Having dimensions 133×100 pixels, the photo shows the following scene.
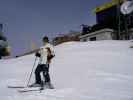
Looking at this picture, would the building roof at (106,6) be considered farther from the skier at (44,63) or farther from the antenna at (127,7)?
the skier at (44,63)

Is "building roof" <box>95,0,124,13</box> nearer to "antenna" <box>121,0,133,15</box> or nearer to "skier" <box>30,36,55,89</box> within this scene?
"antenna" <box>121,0,133,15</box>

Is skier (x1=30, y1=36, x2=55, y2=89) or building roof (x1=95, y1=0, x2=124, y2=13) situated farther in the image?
building roof (x1=95, y1=0, x2=124, y2=13)

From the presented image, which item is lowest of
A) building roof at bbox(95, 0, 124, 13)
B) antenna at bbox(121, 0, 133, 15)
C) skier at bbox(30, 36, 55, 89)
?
skier at bbox(30, 36, 55, 89)

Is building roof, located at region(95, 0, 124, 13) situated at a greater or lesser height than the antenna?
greater

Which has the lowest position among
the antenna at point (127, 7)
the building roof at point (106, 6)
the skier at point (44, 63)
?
the skier at point (44, 63)

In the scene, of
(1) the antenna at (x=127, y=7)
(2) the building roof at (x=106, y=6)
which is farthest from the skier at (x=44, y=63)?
(2) the building roof at (x=106, y=6)

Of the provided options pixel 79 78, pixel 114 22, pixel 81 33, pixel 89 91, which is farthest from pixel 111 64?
pixel 81 33

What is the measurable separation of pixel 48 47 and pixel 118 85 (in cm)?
255

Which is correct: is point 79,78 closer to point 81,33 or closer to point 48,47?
point 48,47

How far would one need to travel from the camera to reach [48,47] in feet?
32.0

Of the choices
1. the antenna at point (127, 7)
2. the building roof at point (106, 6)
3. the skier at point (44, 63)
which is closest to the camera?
the skier at point (44, 63)

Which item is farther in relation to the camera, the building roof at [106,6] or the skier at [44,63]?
the building roof at [106,6]

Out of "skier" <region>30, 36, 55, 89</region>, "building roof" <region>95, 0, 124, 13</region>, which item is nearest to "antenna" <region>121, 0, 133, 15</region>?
"building roof" <region>95, 0, 124, 13</region>

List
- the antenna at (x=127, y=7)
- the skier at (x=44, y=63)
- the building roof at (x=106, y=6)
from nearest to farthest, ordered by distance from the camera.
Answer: the skier at (x=44, y=63)
the antenna at (x=127, y=7)
the building roof at (x=106, y=6)
